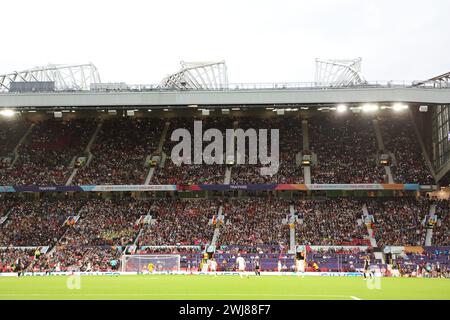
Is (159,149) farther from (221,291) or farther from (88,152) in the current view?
(221,291)

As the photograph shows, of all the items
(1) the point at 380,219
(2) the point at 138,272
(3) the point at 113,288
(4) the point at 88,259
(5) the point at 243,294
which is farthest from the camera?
(1) the point at 380,219

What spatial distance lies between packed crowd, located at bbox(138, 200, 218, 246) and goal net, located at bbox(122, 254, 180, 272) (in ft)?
18.3

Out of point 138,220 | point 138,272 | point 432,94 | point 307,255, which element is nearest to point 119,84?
point 138,220

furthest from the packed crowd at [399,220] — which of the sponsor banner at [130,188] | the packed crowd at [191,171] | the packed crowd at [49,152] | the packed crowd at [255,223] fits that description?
the packed crowd at [49,152]

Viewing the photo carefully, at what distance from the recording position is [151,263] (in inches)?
1592

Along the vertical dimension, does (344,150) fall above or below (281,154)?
above

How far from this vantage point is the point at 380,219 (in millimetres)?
Result: 48250

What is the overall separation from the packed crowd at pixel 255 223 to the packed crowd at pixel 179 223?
170 cm

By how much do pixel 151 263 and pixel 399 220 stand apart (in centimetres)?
2293

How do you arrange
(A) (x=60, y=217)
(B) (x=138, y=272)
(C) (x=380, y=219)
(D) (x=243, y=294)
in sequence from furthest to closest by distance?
1. (A) (x=60, y=217)
2. (C) (x=380, y=219)
3. (B) (x=138, y=272)
4. (D) (x=243, y=294)

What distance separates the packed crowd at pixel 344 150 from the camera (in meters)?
52.4

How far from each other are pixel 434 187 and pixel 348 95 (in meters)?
13.1

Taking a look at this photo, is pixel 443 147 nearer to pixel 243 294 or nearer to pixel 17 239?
pixel 243 294

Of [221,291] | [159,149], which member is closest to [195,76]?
[159,149]
